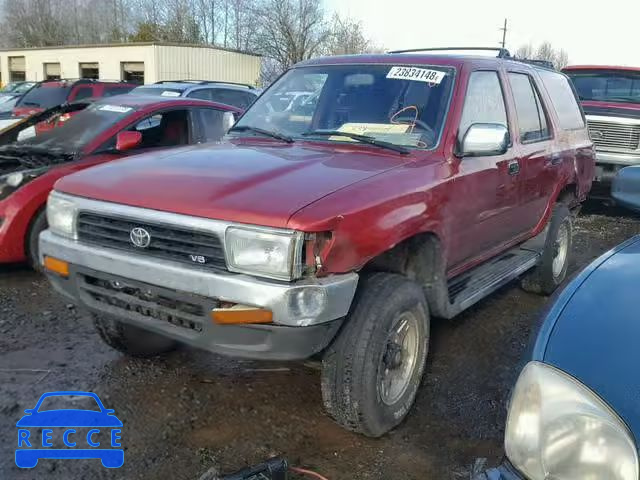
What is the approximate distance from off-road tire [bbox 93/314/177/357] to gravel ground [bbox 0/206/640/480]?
3.5 inches

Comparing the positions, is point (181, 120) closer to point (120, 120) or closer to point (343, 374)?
point (120, 120)

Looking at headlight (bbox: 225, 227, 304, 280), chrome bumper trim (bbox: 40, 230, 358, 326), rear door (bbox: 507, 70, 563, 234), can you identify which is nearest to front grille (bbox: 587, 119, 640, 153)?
rear door (bbox: 507, 70, 563, 234)

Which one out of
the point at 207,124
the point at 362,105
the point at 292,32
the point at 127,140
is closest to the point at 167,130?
the point at 207,124

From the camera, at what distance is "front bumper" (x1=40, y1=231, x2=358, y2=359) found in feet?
8.23

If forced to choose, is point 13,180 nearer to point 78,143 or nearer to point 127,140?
point 78,143

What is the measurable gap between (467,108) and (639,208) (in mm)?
1450

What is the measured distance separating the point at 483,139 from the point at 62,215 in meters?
2.37

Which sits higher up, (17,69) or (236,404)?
(236,404)

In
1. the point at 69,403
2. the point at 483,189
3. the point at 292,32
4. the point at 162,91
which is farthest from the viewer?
the point at 292,32

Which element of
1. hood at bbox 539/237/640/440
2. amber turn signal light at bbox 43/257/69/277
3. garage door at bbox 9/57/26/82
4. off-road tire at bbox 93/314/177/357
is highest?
hood at bbox 539/237/640/440

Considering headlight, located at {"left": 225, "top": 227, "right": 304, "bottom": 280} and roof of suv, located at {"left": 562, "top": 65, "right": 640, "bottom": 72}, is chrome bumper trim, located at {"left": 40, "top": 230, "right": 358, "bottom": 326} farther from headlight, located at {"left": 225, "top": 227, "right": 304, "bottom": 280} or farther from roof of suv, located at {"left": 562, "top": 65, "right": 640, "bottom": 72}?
roof of suv, located at {"left": 562, "top": 65, "right": 640, "bottom": 72}

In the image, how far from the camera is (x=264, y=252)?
2.54 meters

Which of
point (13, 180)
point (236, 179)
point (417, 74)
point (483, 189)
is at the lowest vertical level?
point (13, 180)

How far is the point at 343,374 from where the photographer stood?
2.84 meters
